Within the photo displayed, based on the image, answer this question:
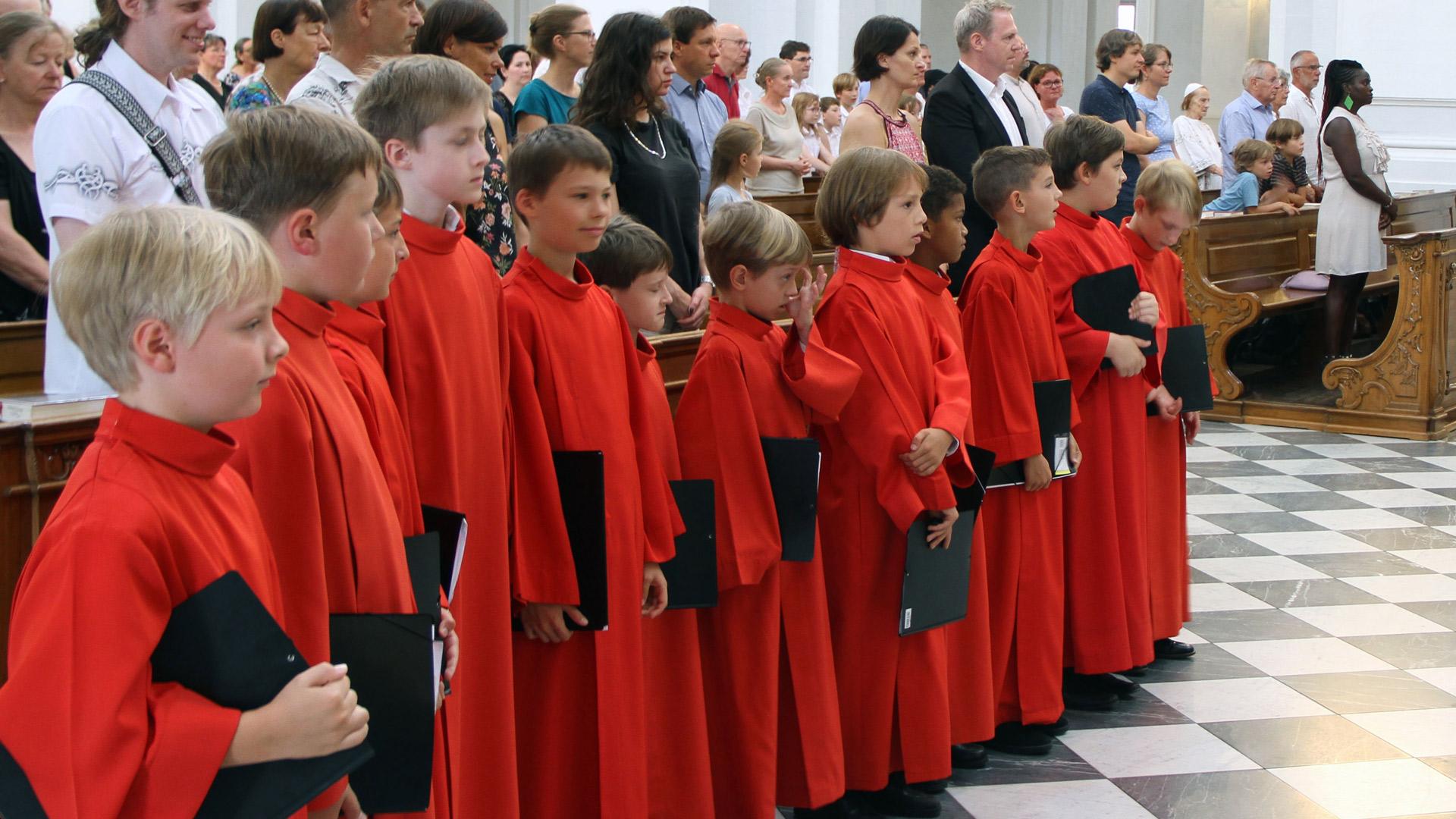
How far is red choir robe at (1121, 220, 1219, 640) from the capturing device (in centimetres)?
437

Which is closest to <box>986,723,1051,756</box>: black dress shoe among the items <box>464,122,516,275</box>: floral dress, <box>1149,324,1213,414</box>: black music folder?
<box>1149,324,1213,414</box>: black music folder

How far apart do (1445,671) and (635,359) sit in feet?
9.90

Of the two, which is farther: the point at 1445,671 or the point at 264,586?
the point at 1445,671

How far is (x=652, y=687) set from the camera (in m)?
3.06

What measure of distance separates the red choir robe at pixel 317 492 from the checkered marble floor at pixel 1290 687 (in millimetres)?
1933

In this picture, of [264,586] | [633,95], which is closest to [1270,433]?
[633,95]

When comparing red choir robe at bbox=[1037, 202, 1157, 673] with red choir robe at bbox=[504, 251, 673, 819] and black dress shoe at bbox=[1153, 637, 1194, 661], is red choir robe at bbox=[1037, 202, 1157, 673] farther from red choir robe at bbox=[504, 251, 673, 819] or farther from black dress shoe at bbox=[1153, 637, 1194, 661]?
red choir robe at bbox=[504, 251, 673, 819]

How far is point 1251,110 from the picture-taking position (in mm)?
11609

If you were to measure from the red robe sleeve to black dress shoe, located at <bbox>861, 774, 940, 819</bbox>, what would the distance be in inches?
25.3

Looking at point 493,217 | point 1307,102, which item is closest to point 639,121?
point 493,217

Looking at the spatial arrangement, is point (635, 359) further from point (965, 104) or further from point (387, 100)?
point (965, 104)

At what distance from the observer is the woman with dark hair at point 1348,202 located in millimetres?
8508

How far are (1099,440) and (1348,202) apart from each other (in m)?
5.39

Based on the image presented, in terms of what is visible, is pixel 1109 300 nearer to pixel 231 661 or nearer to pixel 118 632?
pixel 231 661
